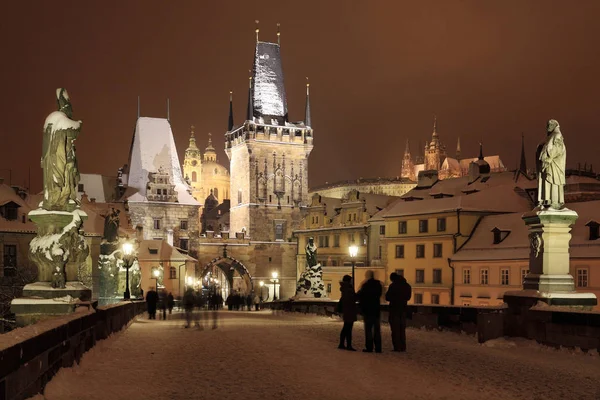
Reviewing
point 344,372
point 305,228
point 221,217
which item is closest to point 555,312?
point 344,372

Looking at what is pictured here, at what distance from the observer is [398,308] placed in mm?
14594

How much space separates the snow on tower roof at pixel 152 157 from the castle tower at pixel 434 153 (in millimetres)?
112810

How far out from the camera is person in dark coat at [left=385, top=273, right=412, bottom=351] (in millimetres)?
14547

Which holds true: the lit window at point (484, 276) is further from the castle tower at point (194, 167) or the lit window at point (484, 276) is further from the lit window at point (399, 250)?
the castle tower at point (194, 167)

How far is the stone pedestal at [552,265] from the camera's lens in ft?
51.1

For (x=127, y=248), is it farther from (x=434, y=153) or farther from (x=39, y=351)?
(x=434, y=153)

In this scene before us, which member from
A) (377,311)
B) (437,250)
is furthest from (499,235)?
(377,311)

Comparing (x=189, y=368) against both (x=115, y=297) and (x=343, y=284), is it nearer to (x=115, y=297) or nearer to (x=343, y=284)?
(x=343, y=284)

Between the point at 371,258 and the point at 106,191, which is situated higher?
the point at 106,191

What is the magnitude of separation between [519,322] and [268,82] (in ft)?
264

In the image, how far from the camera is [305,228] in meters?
83.9

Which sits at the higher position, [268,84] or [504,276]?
[268,84]

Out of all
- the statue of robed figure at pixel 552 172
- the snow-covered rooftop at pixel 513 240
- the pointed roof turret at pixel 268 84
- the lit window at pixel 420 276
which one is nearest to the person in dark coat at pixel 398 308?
the statue of robed figure at pixel 552 172

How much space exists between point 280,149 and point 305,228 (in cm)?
1243
